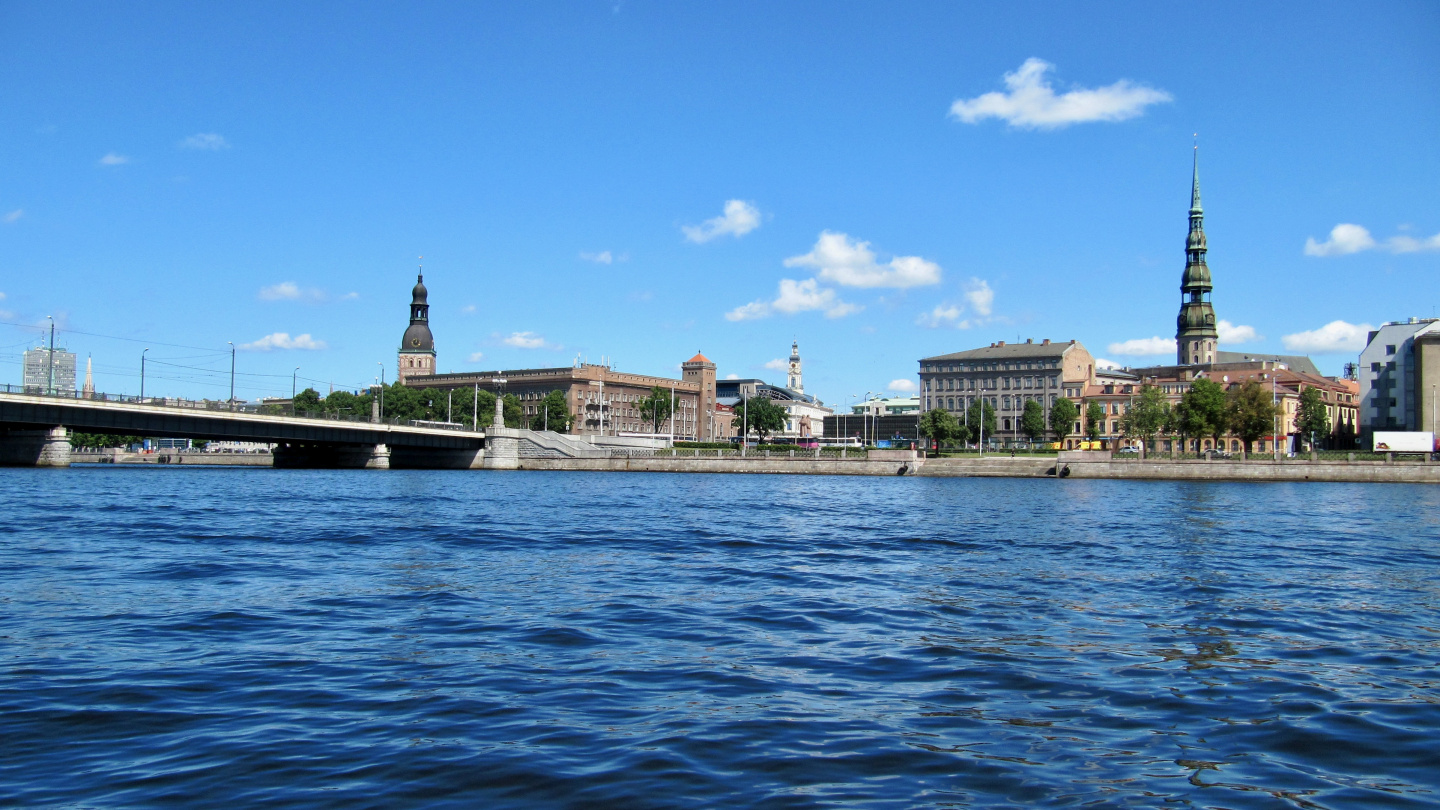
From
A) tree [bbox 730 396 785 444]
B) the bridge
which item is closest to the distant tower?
tree [bbox 730 396 785 444]

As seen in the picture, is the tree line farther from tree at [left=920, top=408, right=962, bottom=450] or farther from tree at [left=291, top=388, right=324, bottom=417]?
tree at [left=291, top=388, right=324, bottom=417]

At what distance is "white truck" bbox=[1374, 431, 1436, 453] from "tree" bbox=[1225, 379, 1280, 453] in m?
10.1

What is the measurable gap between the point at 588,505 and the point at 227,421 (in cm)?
4769

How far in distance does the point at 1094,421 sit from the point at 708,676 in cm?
14743

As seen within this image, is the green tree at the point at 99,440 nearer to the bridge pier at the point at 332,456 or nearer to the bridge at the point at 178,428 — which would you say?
the bridge pier at the point at 332,456

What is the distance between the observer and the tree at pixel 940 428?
Result: 137 m

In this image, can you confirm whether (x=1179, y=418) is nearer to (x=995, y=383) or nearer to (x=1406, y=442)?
(x=1406, y=442)

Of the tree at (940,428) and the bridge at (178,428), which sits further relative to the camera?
the tree at (940,428)

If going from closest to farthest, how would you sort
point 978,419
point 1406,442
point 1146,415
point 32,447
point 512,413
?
1. point 32,447
2. point 1406,442
3. point 1146,415
4. point 512,413
5. point 978,419

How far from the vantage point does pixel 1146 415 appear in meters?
117

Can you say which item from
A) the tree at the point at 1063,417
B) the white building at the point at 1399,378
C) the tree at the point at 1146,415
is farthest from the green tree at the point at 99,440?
the white building at the point at 1399,378

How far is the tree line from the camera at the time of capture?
4210 inches

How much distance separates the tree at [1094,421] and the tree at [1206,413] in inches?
1483

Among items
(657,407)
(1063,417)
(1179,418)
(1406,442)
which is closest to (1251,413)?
(1179,418)
